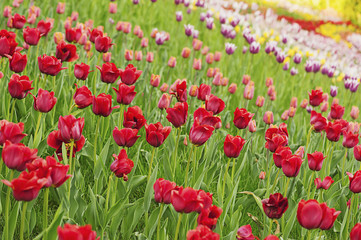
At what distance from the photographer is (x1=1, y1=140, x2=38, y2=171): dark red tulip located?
1267 millimetres

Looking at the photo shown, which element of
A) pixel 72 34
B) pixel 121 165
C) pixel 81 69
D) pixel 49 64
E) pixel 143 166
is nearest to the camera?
pixel 121 165

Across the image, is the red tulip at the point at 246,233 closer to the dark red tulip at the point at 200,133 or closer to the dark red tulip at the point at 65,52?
the dark red tulip at the point at 200,133

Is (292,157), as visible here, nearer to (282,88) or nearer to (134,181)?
(134,181)

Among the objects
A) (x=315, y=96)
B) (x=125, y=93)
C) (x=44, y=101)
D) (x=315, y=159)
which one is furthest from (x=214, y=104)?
(x=315, y=96)

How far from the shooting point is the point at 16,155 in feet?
4.18

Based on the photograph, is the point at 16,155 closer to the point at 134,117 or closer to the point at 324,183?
the point at 134,117

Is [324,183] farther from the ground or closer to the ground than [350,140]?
closer to the ground

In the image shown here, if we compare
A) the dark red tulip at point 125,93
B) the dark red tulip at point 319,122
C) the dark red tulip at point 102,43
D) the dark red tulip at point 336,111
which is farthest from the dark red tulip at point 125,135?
the dark red tulip at point 336,111

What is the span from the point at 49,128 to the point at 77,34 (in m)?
0.66

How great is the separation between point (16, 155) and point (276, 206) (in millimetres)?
951

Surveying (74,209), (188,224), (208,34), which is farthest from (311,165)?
(208,34)

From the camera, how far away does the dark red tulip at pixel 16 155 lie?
4.16 feet

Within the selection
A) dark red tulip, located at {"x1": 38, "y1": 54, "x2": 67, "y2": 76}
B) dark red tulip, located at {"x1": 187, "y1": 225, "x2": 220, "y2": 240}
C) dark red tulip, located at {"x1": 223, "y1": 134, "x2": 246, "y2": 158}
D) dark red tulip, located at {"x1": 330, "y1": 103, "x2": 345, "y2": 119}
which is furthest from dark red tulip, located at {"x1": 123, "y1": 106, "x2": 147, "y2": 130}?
dark red tulip, located at {"x1": 330, "y1": 103, "x2": 345, "y2": 119}

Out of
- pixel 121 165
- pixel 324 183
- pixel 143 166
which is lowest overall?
pixel 143 166
